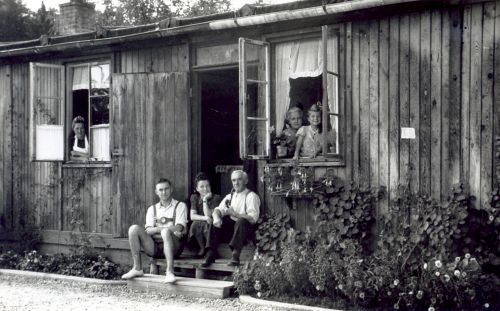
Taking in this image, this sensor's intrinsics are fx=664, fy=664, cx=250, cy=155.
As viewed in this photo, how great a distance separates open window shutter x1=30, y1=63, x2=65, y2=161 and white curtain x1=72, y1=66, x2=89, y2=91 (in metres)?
0.21

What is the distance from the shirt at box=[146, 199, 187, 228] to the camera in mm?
8977

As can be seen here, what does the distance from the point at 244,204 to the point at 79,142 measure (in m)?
3.66

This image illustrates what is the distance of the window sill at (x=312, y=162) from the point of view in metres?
8.42

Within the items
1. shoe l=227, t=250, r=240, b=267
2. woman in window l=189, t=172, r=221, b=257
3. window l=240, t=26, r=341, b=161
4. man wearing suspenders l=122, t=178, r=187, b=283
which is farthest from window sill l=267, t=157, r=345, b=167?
man wearing suspenders l=122, t=178, r=187, b=283

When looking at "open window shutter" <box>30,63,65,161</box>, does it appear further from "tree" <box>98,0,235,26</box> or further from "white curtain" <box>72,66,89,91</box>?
"tree" <box>98,0,235,26</box>

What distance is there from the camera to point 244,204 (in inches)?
347

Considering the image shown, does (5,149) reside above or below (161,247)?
above

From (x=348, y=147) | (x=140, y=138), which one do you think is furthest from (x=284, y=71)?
(x=140, y=138)

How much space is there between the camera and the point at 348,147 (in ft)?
27.4

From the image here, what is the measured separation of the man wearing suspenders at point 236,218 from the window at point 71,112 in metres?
2.81

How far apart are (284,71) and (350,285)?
3191mm

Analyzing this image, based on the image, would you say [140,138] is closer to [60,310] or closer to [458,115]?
[60,310]

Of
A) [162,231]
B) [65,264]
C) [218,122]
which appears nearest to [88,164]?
[65,264]

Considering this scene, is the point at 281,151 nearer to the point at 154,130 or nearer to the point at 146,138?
the point at 154,130
